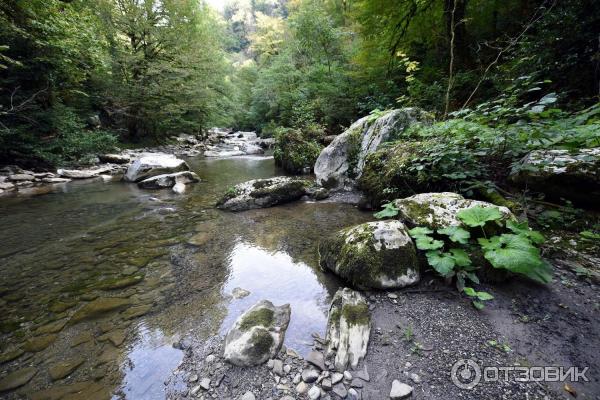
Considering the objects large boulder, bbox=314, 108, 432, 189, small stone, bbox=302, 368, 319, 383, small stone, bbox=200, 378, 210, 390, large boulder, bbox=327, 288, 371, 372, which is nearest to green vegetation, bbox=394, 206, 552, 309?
large boulder, bbox=327, 288, 371, 372

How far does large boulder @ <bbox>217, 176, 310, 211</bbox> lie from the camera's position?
5543 millimetres

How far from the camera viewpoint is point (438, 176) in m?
3.48

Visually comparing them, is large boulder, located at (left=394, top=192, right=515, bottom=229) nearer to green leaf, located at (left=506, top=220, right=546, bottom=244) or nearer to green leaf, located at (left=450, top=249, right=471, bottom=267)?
green leaf, located at (left=506, top=220, right=546, bottom=244)

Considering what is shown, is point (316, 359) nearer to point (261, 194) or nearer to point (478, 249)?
point (478, 249)

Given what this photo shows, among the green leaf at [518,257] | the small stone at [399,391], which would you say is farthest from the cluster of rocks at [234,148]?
the small stone at [399,391]

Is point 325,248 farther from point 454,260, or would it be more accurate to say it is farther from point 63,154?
point 63,154

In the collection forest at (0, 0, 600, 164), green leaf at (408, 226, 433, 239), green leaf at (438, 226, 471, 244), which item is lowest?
green leaf at (408, 226, 433, 239)

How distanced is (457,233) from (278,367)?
1.78 meters

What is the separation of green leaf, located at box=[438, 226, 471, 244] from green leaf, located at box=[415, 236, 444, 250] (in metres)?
0.11

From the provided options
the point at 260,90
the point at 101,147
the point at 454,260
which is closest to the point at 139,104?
the point at 101,147

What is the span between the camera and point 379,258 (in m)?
2.36

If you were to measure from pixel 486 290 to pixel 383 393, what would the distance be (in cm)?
125

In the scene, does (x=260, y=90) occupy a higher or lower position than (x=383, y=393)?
higher

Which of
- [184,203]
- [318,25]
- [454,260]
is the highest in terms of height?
[318,25]
